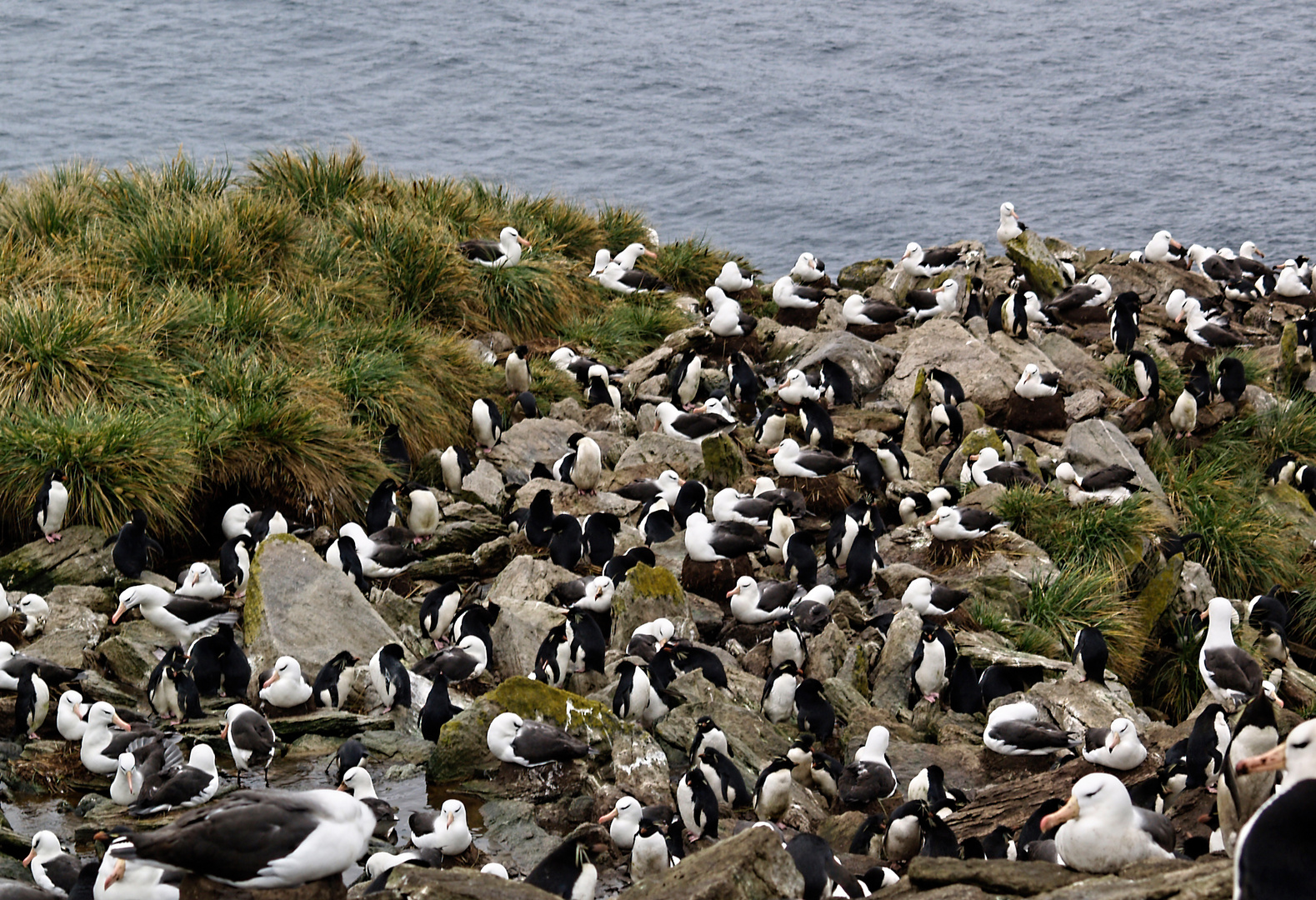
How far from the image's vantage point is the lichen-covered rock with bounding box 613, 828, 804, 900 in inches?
222

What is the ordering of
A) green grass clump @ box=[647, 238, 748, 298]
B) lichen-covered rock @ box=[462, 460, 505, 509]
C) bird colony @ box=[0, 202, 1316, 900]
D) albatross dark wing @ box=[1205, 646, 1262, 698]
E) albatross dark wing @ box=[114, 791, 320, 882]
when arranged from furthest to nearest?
green grass clump @ box=[647, 238, 748, 298] → lichen-covered rock @ box=[462, 460, 505, 509] → albatross dark wing @ box=[1205, 646, 1262, 698] → bird colony @ box=[0, 202, 1316, 900] → albatross dark wing @ box=[114, 791, 320, 882]

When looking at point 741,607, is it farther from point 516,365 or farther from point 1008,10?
point 1008,10

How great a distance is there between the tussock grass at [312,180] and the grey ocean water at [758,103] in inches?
596

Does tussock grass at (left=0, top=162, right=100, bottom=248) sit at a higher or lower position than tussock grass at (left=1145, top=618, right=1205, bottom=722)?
higher

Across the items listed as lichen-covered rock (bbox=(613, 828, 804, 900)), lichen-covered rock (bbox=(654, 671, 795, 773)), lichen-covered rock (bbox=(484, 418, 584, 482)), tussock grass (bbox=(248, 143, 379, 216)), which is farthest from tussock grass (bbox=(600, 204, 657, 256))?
lichen-covered rock (bbox=(613, 828, 804, 900))

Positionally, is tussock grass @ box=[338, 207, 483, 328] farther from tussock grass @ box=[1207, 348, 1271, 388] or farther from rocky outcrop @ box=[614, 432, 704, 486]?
tussock grass @ box=[1207, 348, 1271, 388]

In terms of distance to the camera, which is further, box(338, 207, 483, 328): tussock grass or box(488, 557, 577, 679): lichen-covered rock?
box(338, 207, 483, 328): tussock grass

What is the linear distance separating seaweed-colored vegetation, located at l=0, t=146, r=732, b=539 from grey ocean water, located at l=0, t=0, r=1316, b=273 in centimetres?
1547

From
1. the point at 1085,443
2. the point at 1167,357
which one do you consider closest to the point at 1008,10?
the point at 1167,357

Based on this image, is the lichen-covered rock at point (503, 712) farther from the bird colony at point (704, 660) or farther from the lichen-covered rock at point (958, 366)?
the lichen-covered rock at point (958, 366)

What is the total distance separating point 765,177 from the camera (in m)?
41.1

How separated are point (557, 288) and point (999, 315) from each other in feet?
20.2

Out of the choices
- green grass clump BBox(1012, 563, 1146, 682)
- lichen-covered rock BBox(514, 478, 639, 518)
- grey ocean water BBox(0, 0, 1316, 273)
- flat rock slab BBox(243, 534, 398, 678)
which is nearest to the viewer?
flat rock slab BBox(243, 534, 398, 678)

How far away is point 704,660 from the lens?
10508 millimetres
